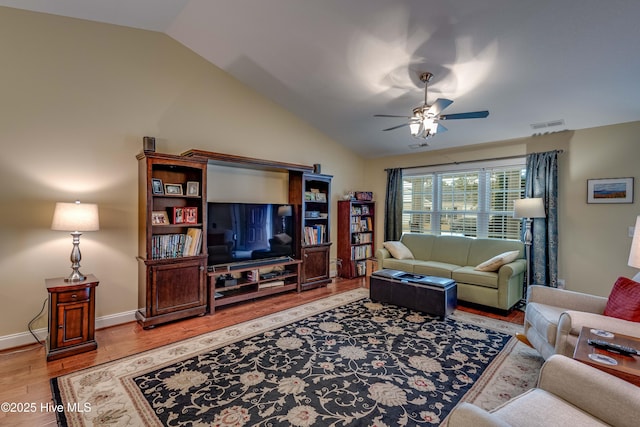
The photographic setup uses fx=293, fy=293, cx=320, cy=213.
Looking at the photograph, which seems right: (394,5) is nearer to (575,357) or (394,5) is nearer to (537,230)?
(575,357)

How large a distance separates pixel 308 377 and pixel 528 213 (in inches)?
143

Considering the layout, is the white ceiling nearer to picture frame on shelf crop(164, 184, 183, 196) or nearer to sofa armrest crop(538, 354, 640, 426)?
picture frame on shelf crop(164, 184, 183, 196)

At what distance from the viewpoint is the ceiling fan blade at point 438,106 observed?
2.74 m

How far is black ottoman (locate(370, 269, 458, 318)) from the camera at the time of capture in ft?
11.6

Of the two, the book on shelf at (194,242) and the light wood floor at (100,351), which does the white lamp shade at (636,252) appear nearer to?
the light wood floor at (100,351)

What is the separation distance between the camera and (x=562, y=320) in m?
2.13

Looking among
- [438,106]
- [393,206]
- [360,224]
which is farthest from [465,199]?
[438,106]

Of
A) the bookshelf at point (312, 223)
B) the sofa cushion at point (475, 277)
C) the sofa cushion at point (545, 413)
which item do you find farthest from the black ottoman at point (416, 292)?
the sofa cushion at point (545, 413)

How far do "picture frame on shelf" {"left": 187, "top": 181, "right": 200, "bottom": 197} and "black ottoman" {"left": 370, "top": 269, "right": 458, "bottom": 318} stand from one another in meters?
2.61

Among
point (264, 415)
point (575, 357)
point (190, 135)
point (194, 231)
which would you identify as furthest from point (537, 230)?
point (190, 135)

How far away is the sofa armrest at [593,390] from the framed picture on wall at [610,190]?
11.4 feet

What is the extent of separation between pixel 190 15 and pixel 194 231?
2.45 metres

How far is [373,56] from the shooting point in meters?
3.21

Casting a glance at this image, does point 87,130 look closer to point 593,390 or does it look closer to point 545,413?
point 545,413
